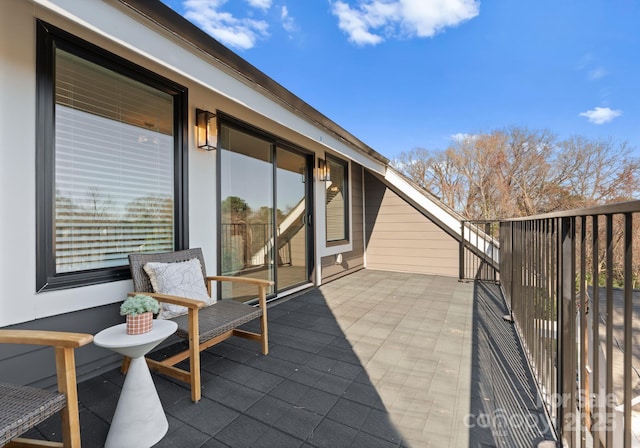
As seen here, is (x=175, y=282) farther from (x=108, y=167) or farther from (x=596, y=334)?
(x=596, y=334)

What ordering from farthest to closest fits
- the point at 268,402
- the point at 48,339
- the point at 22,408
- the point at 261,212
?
the point at 261,212 → the point at 268,402 → the point at 48,339 → the point at 22,408

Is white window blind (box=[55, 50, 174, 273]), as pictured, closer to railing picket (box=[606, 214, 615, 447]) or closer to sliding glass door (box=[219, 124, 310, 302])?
sliding glass door (box=[219, 124, 310, 302])

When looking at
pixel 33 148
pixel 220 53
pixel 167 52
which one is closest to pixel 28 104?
pixel 33 148

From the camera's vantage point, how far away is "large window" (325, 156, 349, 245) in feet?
17.9

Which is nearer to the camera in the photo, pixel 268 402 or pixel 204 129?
pixel 268 402

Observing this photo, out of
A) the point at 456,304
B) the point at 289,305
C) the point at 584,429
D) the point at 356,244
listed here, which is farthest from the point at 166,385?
the point at 356,244

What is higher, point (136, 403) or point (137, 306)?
Answer: point (137, 306)

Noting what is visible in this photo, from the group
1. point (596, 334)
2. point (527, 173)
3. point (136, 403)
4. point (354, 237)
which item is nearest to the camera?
point (596, 334)

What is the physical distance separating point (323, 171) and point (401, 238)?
239 cm

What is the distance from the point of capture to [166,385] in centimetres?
197

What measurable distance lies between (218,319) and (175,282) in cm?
46

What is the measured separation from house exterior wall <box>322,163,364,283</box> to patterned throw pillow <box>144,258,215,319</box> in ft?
10.6

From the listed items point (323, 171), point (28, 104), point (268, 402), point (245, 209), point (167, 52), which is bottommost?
point (268, 402)

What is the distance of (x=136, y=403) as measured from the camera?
145cm
